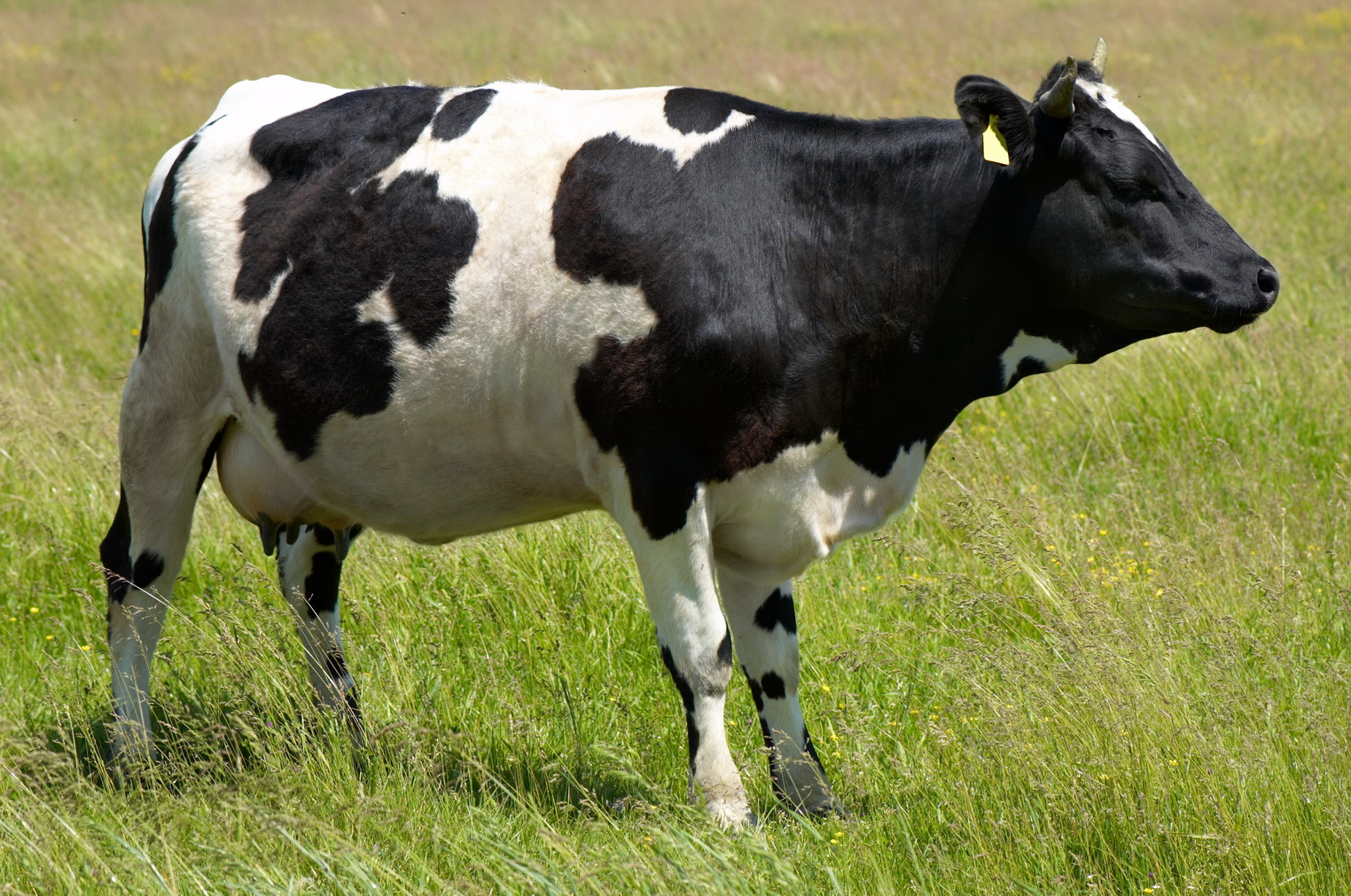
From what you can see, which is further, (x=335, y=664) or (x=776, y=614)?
(x=335, y=664)

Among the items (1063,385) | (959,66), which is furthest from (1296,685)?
(959,66)

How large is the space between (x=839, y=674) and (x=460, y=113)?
2257 millimetres

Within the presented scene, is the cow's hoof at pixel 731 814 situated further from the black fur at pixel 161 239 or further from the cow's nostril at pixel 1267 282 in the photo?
the black fur at pixel 161 239

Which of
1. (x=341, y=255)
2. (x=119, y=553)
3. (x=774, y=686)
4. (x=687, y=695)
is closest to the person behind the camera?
(x=687, y=695)

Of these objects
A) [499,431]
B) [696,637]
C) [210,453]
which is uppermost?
[499,431]

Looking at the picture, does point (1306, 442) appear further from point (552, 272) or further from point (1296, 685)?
point (552, 272)

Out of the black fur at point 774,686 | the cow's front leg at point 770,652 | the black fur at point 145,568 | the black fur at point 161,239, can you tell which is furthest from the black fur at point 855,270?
the black fur at point 145,568

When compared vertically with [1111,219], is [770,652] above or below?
below

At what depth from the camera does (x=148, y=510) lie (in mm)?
4477

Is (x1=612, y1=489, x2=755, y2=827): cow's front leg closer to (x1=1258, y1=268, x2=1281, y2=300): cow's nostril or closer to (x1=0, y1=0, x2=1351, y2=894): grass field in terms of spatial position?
(x1=0, y1=0, x2=1351, y2=894): grass field

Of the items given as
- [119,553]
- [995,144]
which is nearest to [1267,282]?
[995,144]

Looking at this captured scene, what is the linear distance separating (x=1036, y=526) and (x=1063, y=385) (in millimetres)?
1812

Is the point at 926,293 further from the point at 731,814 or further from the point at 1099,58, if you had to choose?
the point at 731,814

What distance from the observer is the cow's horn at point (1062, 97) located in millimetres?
3359
